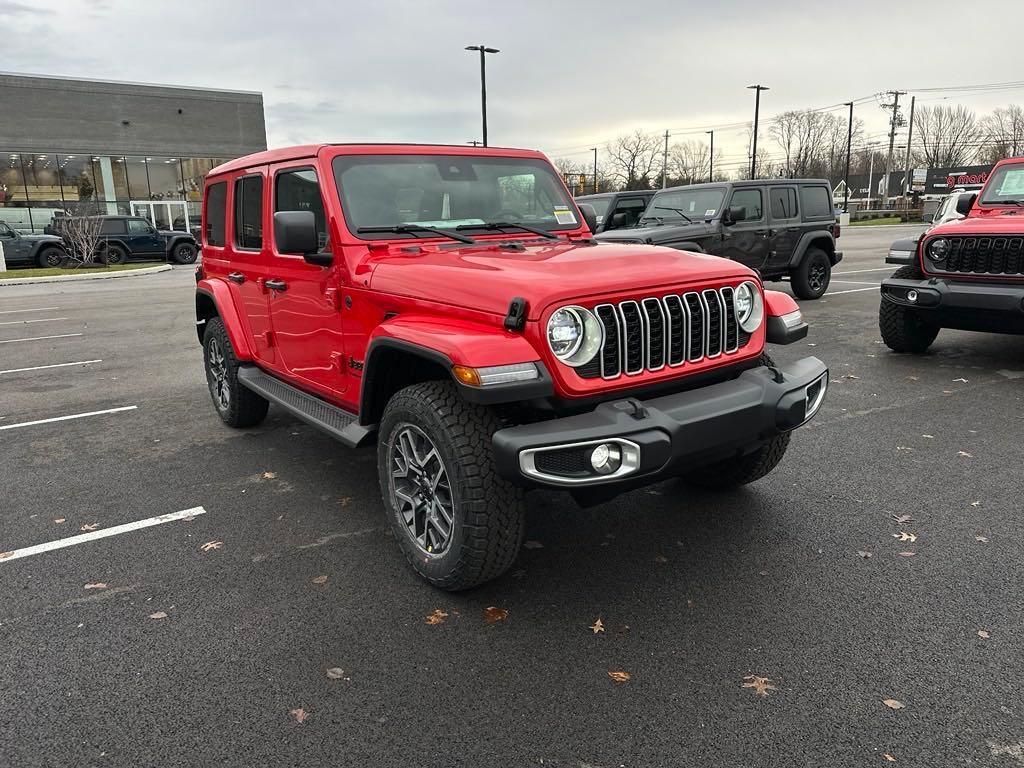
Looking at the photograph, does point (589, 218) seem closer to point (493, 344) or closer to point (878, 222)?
point (493, 344)

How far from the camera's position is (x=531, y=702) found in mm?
2598

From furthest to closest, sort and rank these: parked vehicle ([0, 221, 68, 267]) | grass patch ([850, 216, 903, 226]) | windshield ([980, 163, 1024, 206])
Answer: grass patch ([850, 216, 903, 226]) → parked vehicle ([0, 221, 68, 267]) → windshield ([980, 163, 1024, 206])

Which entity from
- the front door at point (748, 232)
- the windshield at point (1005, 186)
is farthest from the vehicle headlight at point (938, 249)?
the front door at point (748, 232)

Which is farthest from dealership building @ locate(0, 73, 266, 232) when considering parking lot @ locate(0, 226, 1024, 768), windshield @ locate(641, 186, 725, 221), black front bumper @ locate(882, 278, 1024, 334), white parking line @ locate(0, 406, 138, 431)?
parking lot @ locate(0, 226, 1024, 768)

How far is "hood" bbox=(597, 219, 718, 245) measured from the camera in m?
11.1

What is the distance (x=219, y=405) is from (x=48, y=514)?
183 cm

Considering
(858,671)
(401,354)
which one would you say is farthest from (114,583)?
(858,671)

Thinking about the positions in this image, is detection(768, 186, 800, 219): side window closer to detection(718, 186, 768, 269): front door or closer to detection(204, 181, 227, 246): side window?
detection(718, 186, 768, 269): front door

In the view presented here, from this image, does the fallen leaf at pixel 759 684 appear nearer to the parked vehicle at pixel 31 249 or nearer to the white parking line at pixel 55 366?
the white parking line at pixel 55 366

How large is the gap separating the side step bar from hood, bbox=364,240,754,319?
735 mm

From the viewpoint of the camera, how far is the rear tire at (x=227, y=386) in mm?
5543

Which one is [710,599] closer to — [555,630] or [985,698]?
[555,630]

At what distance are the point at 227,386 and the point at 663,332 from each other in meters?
3.83

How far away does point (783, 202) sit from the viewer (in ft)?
40.2
